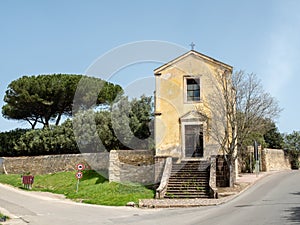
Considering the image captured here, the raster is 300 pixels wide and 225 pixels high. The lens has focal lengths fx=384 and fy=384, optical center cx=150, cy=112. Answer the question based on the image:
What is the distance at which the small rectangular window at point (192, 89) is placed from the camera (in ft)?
79.2

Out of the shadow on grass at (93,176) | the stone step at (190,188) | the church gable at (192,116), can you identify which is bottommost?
the stone step at (190,188)

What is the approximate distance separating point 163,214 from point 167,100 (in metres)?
10.4

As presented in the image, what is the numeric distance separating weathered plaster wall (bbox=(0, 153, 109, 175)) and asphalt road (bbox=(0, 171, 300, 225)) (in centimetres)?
814

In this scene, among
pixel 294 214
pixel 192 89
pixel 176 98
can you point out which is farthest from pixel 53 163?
pixel 294 214

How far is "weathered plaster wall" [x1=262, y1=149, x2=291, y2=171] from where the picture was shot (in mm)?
32281

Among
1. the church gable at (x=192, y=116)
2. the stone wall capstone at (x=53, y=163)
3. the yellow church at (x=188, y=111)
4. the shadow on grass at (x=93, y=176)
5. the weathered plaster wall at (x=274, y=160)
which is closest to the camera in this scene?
the yellow church at (x=188, y=111)

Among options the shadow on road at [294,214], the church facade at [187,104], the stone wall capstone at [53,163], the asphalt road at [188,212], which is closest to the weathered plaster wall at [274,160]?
the church facade at [187,104]

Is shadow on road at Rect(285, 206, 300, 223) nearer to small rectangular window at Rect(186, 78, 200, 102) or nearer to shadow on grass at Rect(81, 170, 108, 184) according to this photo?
small rectangular window at Rect(186, 78, 200, 102)

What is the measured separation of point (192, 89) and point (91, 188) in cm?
871

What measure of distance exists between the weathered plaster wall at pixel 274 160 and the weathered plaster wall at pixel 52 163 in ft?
44.5

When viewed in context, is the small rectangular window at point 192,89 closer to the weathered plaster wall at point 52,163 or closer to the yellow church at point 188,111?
the yellow church at point 188,111

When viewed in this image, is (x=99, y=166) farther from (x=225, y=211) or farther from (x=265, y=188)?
(x=225, y=211)

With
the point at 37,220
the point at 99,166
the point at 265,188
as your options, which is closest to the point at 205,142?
the point at 265,188

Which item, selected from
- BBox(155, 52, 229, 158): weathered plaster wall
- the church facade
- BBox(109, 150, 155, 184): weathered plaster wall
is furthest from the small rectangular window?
BBox(109, 150, 155, 184): weathered plaster wall
